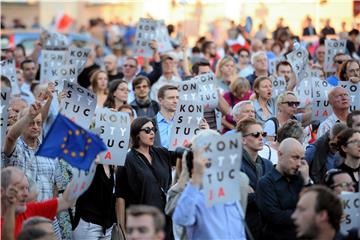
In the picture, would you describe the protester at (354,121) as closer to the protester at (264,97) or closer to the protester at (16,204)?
the protester at (264,97)

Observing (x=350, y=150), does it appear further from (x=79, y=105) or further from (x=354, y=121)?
(x=79, y=105)

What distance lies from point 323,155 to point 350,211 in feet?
6.38

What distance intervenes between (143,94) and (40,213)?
6.55 metres

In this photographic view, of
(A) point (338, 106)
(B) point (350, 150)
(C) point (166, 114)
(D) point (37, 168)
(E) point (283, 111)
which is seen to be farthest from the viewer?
(C) point (166, 114)

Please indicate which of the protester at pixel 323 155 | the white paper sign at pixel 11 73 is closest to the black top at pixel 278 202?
the protester at pixel 323 155

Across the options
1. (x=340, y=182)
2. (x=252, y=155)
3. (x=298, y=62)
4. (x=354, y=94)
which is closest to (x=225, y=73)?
(x=298, y=62)

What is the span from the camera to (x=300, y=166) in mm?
10109

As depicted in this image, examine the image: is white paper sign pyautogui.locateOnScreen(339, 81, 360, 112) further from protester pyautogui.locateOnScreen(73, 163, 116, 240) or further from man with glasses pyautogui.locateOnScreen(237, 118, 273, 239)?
protester pyautogui.locateOnScreen(73, 163, 116, 240)

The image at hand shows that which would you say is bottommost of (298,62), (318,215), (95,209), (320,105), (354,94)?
(95,209)

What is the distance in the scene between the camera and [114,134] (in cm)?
1211

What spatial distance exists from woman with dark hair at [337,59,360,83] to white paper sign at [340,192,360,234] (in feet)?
17.7

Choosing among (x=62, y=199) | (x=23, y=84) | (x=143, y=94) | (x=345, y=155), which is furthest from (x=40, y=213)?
(x=23, y=84)

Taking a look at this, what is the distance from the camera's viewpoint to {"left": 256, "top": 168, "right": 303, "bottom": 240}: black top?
9.79m

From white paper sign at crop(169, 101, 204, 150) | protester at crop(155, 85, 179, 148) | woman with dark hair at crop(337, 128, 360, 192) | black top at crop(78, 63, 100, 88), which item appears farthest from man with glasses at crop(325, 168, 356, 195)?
black top at crop(78, 63, 100, 88)
